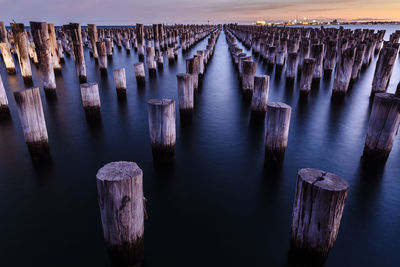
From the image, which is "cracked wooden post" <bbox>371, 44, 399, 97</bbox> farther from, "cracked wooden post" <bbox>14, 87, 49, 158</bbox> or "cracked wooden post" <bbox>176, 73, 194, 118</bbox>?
"cracked wooden post" <bbox>14, 87, 49, 158</bbox>

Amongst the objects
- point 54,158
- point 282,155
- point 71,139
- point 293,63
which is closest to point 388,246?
point 282,155

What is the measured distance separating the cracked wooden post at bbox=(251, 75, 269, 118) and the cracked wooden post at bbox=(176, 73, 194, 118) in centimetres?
156

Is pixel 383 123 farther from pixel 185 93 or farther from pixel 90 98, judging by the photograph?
pixel 90 98

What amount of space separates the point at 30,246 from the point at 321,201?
3383mm

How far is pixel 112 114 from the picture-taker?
331 inches

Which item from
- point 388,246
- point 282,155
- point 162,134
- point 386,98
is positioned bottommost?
point 388,246

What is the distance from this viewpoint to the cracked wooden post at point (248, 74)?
310 inches

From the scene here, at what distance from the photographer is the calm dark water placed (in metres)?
3.28

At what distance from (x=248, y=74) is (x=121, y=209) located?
22.1 feet

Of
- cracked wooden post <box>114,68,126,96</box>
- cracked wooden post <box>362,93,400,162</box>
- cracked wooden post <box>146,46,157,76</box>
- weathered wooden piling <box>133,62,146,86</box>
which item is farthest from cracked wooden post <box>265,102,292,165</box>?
cracked wooden post <box>146,46,157,76</box>

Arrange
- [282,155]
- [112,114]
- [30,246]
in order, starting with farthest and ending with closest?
1. [112,114]
2. [282,155]
3. [30,246]

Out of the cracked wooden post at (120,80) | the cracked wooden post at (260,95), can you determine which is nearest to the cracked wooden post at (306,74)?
the cracked wooden post at (260,95)

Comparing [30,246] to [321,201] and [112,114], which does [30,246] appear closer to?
[321,201]

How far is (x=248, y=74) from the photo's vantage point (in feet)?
27.4
